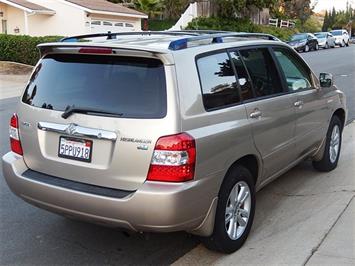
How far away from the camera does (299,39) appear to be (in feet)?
116

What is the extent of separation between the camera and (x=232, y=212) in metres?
4.09

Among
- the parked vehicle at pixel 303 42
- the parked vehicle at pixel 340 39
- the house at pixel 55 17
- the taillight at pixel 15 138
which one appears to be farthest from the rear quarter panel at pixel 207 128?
the parked vehicle at pixel 340 39

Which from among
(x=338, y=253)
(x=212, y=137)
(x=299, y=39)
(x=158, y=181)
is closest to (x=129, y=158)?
(x=158, y=181)

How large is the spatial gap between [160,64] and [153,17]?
35643mm

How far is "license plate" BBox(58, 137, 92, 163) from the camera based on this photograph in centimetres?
364

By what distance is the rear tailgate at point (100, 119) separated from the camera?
11.4 feet

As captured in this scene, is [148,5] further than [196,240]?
Yes

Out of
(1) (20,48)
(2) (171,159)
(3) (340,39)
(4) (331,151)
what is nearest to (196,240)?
(2) (171,159)

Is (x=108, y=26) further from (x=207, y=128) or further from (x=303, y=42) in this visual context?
(x=207, y=128)

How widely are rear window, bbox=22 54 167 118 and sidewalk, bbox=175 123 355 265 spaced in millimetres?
1350

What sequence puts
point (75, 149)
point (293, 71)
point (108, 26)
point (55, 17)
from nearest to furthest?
point (75, 149) < point (293, 71) < point (55, 17) < point (108, 26)

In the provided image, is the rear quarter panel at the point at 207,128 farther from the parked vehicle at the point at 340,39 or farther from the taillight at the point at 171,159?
the parked vehicle at the point at 340,39

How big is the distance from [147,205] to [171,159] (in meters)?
0.35

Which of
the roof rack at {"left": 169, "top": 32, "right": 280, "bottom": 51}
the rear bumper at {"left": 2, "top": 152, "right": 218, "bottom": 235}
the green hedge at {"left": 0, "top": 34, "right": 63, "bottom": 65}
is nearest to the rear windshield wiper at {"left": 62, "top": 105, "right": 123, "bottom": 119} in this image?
the rear bumper at {"left": 2, "top": 152, "right": 218, "bottom": 235}
